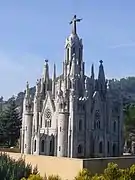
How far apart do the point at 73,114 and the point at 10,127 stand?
2069 cm

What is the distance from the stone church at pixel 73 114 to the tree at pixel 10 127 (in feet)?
36.1

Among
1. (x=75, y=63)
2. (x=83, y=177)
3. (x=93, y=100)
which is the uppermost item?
(x=75, y=63)

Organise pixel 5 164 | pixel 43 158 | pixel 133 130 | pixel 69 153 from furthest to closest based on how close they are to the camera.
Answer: pixel 133 130 < pixel 69 153 < pixel 43 158 < pixel 5 164

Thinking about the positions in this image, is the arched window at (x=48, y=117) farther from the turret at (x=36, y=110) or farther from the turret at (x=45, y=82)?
the turret at (x=45, y=82)

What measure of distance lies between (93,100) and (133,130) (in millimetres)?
19351

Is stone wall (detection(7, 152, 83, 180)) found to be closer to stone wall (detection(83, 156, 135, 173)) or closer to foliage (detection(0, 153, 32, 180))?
stone wall (detection(83, 156, 135, 173))

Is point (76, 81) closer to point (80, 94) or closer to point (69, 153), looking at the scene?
point (80, 94)

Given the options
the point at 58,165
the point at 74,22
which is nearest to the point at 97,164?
the point at 58,165

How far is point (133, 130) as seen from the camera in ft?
205

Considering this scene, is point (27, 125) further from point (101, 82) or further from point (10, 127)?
point (10, 127)

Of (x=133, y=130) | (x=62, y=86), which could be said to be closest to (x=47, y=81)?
(x=62, y=86)

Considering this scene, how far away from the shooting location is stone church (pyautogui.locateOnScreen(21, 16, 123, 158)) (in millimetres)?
43656

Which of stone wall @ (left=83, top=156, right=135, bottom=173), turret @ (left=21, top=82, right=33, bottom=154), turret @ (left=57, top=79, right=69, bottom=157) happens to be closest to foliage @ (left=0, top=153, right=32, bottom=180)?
stone wall @ (left=83, top=156, right=135, bottom=173)

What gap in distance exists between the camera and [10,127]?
200 ft
